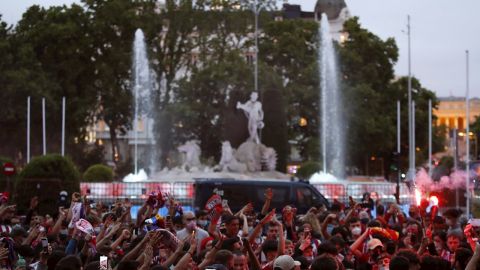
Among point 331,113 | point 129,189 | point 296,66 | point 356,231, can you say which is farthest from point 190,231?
point 296,66

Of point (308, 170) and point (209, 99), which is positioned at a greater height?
point (209, 99)

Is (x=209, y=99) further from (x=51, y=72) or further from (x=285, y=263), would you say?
(x=285, y=263)

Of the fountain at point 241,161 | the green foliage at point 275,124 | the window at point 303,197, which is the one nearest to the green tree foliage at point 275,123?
the green foliage at point 275,124

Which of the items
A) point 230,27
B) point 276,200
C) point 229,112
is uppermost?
point 230,27

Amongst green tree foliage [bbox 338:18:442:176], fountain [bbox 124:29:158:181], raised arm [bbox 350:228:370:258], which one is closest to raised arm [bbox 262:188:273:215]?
raised arm [bbox 350:228:370:258]

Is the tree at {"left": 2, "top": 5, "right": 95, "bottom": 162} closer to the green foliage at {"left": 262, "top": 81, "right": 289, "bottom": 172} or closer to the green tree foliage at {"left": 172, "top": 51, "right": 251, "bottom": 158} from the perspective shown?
the green tree foliage at {"left": 172, "top": 51, "right": 251, "bottom": 158}

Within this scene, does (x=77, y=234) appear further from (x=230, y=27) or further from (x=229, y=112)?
(x=230, y=27)

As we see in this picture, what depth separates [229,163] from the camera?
170ft

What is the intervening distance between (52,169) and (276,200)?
872 centimetres

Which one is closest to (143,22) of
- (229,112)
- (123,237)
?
(229,112)

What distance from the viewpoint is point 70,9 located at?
6788cm

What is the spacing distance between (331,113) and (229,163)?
16198 millimetres

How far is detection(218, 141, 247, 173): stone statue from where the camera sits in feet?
168

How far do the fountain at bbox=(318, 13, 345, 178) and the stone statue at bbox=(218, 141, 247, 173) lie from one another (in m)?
13.6
